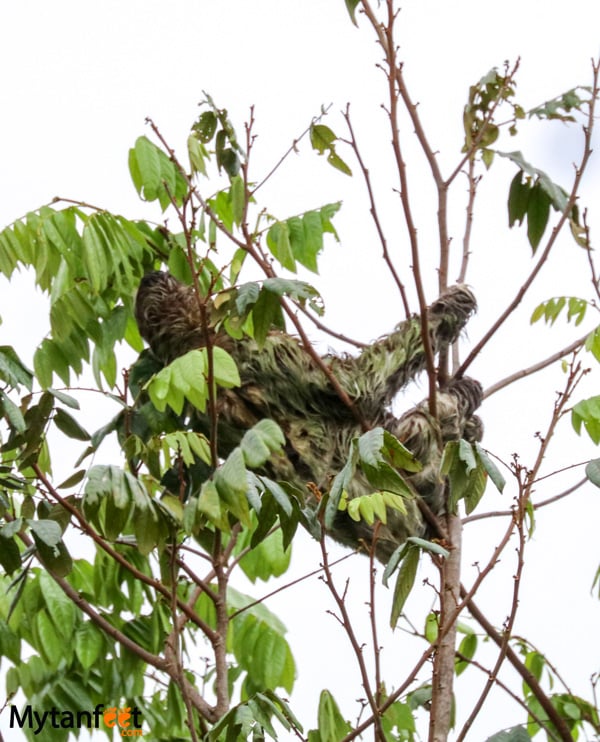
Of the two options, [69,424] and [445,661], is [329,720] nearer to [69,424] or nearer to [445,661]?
[445,661]

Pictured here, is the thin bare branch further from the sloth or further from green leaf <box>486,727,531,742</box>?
green leaf <box>486,727,531,742</box>

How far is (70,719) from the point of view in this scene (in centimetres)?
430

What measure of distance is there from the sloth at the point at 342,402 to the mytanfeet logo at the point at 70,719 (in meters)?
1.22

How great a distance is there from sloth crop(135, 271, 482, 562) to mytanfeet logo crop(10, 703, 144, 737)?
4.00 ft

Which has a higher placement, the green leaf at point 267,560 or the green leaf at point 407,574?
the green leaf at point 267,560

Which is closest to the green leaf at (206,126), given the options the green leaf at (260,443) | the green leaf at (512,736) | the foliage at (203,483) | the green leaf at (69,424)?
the foliage at (203,483)

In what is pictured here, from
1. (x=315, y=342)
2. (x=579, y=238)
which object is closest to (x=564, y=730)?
(x=579, y=238)

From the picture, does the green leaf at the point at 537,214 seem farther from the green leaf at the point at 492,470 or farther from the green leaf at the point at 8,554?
the green leaf at the point at 8,554

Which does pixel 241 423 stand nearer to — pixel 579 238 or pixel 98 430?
pixel 98 430

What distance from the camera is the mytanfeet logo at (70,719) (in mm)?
4199

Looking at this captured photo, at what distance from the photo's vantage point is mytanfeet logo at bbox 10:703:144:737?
13.8 feet

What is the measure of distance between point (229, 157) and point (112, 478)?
1.91 m

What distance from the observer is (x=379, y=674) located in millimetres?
2738

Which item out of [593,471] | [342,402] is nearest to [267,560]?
[342,402]
